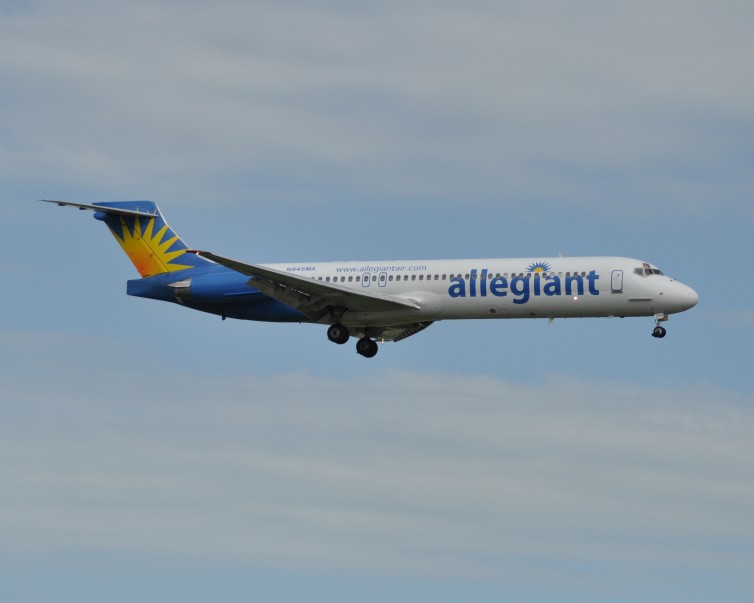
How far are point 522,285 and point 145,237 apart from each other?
51.4 ft

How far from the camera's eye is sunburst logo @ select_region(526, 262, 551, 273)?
51.2m

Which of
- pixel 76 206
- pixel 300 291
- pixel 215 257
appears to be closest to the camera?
pixel 215 257

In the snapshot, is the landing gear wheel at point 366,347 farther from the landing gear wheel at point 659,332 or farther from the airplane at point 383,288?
the landing gear wheel at point 659,332

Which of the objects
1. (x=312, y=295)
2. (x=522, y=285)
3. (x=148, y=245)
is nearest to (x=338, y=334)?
(x=312, y=295)

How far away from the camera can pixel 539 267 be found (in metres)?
51.3

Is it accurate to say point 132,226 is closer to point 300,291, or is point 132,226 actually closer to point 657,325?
point 300,291

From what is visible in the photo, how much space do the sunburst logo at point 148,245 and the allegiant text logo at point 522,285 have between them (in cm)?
1149

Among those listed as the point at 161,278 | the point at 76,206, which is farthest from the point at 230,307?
the point at 76,206

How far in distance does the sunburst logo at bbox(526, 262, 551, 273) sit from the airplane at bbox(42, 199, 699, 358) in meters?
→ 0.04

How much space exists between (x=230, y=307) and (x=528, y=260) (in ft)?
37.3

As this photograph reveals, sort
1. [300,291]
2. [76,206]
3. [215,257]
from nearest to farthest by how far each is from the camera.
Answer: [215,257] < [300,291] < [76,206]

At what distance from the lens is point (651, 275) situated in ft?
167

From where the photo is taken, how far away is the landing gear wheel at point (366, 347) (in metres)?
56.6

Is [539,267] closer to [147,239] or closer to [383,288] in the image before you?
[383,288]
